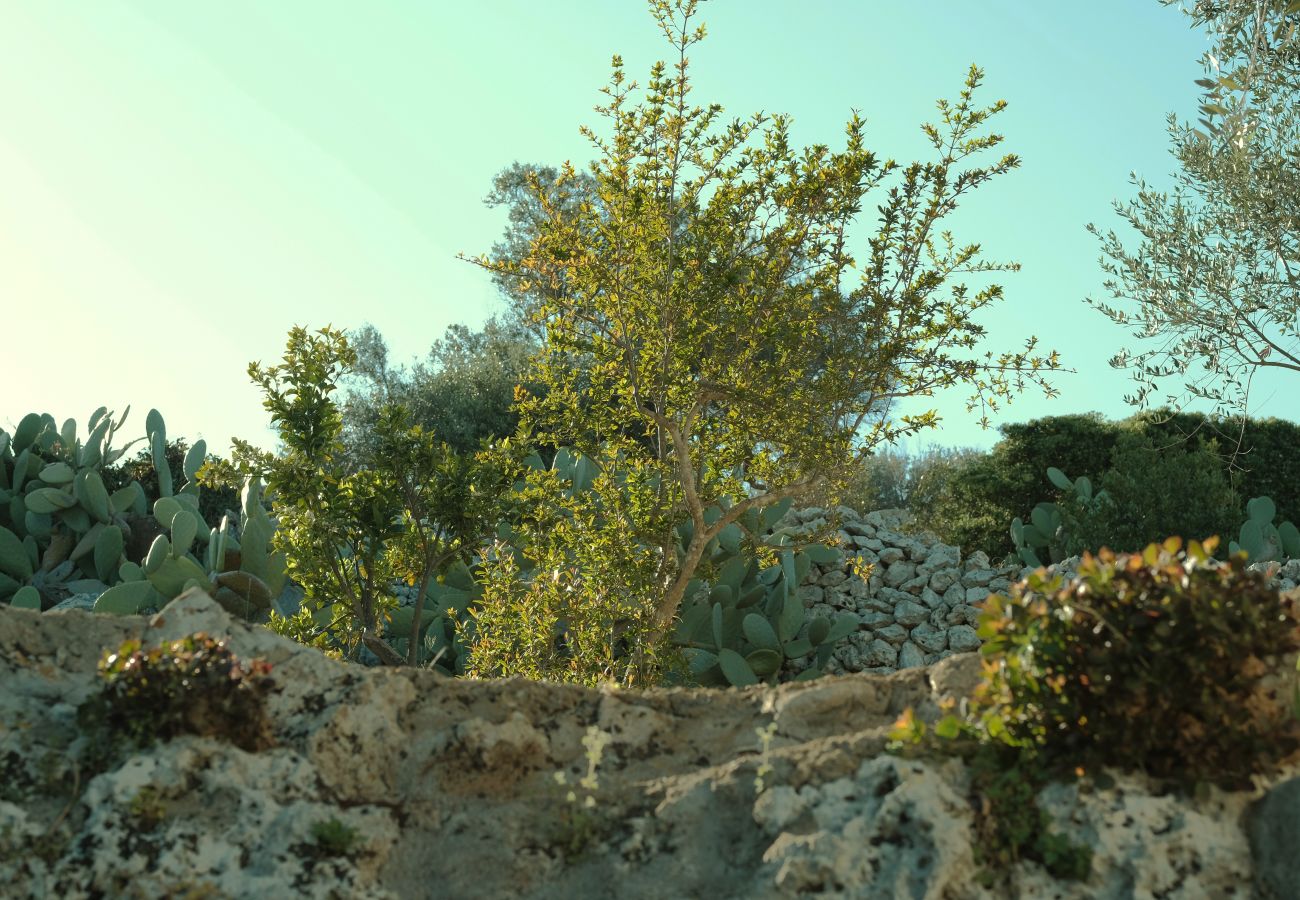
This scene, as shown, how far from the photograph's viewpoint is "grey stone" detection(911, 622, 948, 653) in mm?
13109

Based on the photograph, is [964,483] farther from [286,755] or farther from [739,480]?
[286,755]

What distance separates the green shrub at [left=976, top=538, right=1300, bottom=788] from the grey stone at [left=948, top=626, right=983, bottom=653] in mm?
9142

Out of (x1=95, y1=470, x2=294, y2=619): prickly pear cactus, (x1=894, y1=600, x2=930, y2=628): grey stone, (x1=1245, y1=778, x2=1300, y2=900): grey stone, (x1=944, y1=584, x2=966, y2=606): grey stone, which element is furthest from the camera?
(x1=944, y1=584, x2=966, y2=606): grey stone

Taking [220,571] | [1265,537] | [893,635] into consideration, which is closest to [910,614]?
[893,635]

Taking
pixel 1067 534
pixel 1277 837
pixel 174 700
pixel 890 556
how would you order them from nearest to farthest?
pixel 1277 837 < pixel 174 700 < pixel 890 556 < pixel 1067 534

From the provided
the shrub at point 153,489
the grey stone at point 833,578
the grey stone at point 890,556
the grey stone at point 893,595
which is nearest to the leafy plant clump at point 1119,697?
the grey stone at point 893,595

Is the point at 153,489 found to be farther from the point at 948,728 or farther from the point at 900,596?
the point at 948,728

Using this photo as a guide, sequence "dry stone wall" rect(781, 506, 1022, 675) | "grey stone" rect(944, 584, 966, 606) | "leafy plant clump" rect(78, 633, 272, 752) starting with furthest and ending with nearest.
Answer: "grey stone" rect(944, 584, 966, 606) → "dry stone wall" rect(781, 506, 1022, 675) → "leafy plant clump" rect(78, 633, 272, 752)

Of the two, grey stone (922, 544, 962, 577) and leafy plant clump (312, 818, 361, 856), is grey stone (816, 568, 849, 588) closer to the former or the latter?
grey stone (922, 544, 962, 577)

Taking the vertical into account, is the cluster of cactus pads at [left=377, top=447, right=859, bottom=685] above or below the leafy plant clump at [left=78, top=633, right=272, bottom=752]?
above

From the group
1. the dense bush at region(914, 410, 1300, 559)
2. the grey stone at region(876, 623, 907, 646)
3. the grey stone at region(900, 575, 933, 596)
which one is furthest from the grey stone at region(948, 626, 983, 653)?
the dense bush at region(914, 410, 1300, 559)

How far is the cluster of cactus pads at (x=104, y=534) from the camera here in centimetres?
1127

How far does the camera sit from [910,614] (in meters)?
13.4

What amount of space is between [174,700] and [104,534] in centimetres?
1009
